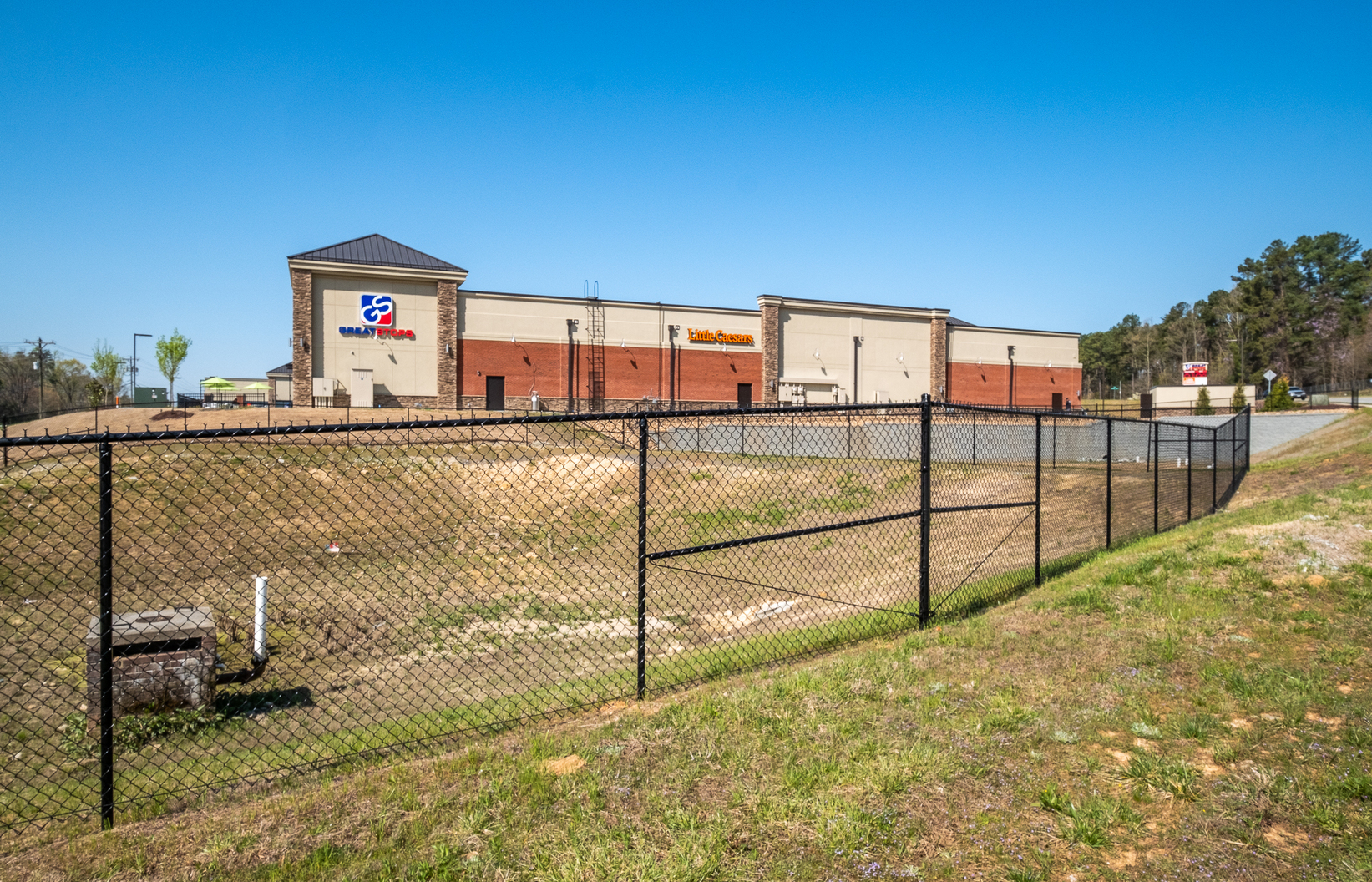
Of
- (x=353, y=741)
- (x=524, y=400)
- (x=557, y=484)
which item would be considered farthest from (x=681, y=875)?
(x=524, y=400)

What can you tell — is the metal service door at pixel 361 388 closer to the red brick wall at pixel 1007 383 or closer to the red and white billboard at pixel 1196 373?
the red brick wall at pixel 1007 383

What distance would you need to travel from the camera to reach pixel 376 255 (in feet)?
135


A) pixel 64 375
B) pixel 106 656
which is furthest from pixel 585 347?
pixel 64 375

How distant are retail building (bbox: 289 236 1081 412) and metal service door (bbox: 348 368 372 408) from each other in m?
0.06

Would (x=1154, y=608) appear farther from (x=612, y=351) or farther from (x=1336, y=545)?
(x=612, y=351)

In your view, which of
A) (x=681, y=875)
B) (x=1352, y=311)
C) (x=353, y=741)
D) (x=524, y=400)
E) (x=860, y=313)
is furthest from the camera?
(x=1352, y=311)

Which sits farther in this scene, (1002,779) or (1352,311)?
(1352,311)

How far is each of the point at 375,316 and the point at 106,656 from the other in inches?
1525

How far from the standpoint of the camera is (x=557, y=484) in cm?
2072

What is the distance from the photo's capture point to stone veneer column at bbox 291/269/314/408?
3822cm

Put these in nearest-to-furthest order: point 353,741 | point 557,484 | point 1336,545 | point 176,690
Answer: point 353,741
point 176,690
point 1336,545
point 557,484

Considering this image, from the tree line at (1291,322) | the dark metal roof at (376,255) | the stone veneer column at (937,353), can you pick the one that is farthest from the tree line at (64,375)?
the tree line at (1291,322)

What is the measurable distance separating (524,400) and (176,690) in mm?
36525

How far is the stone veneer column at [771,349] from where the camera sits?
153ft
